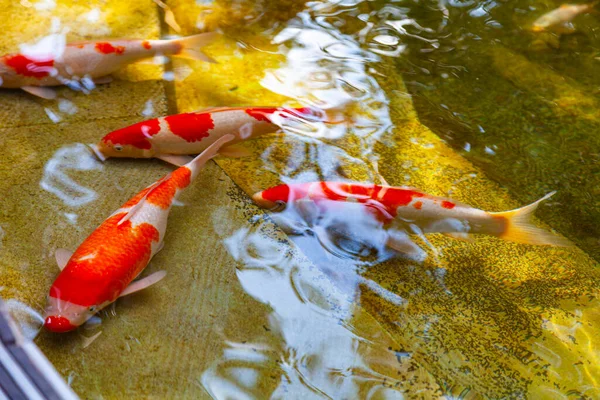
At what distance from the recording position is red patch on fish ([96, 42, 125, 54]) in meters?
3.40

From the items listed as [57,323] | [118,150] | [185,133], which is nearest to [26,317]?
[57,323]

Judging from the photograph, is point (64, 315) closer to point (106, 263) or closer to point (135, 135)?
point (106, 263)

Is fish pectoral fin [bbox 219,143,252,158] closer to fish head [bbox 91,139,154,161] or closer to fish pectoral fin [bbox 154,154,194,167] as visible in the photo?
fish pectoral fin [bbox 154,154,194,167]

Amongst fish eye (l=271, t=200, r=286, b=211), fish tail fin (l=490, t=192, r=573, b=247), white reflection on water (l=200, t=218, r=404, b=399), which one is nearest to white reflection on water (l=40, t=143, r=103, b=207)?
white reflection on water (l=200, t=218, r=404, b=399)

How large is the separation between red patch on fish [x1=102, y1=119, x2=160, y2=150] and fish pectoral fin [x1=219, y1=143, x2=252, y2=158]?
39 cm

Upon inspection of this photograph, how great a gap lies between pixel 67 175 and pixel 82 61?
1001mm

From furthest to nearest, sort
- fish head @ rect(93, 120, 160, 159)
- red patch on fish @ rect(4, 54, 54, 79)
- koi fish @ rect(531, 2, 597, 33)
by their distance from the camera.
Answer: koi fish @ rect(531, 2, 597, 33) → red patch on fish @ rect(4, 54, 54, 79) → fish head @ rect(93, 120, 160, 159)

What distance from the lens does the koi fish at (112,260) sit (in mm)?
2053

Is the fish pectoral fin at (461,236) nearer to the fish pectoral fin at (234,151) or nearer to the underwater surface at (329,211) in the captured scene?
the underwater surface at (329,211)

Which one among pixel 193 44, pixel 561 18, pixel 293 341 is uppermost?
pixel 561 18

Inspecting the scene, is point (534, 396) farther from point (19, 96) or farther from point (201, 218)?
point (19, 96)

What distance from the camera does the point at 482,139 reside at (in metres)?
3.51

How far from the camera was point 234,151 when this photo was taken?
3.06m

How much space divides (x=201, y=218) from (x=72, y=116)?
1169 millimetres
